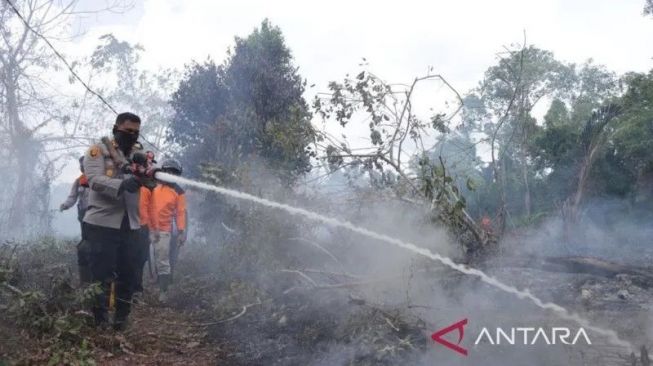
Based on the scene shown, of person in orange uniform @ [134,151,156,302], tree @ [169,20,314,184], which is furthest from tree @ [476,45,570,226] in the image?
person in orange uniform @ [134,151,156,302]

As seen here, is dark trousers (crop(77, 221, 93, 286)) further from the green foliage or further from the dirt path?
the dirt path

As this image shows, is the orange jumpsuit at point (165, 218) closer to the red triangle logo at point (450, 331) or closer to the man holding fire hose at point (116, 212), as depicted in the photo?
the man holding fire hose at point (116, 212)

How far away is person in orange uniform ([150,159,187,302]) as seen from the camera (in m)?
6.46

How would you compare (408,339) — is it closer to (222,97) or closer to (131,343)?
(131,343)

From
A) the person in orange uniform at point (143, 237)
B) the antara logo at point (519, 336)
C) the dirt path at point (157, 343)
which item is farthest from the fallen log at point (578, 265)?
the person in orange uniform at point (143, 237)

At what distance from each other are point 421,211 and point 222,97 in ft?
16.5

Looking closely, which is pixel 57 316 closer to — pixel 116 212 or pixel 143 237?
pixel 116 212

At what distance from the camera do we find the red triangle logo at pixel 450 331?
13.7 feet

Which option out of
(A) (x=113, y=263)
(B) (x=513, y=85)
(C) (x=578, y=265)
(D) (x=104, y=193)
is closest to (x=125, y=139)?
(D) (x=104, y=193)

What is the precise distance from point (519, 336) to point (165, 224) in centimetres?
428

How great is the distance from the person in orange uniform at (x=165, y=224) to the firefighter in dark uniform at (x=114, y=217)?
1.88m

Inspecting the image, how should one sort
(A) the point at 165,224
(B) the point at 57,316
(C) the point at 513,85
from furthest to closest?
1. (C) the point at 513,85
2. (A) the point at 165,224
3. (B) the point at 57,316

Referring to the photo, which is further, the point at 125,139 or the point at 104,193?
the point at 125,139

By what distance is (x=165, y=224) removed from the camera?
6.59 metres
